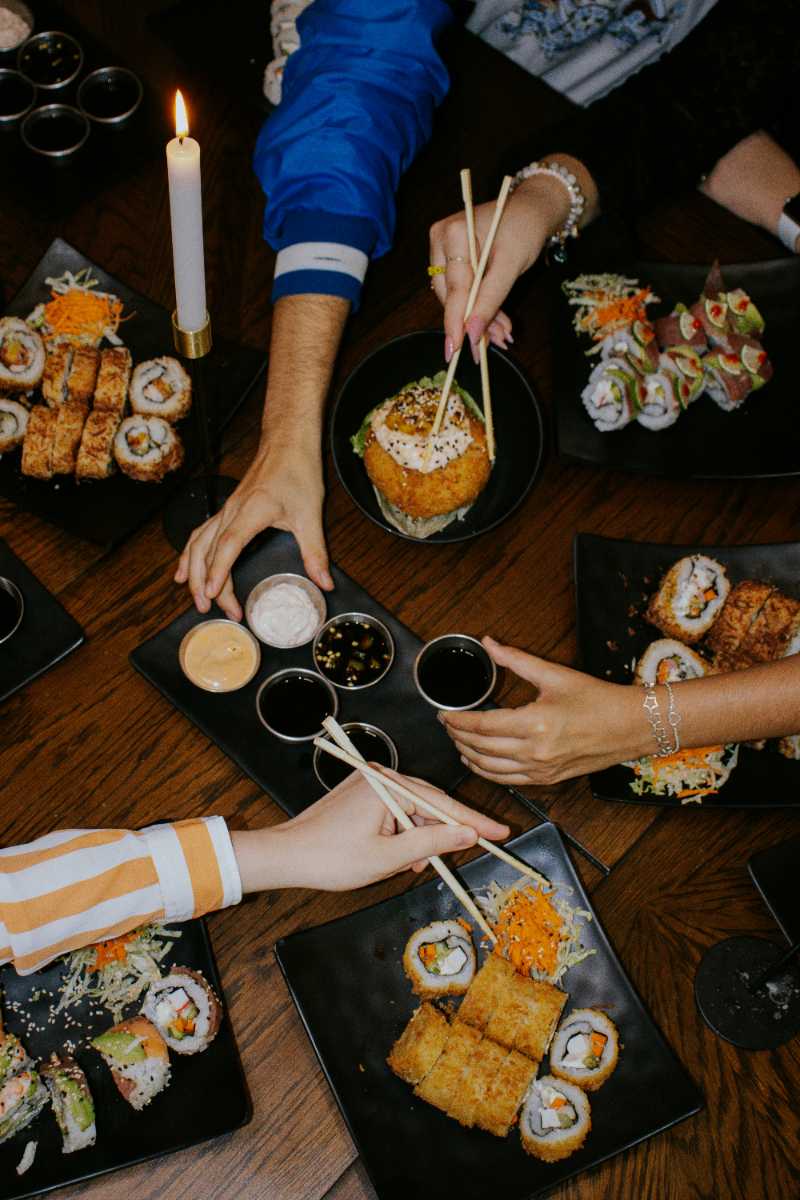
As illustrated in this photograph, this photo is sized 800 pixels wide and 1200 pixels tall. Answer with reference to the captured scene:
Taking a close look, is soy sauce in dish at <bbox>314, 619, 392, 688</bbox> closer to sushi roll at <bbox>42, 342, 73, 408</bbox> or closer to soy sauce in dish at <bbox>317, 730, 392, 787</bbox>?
soy sauce in dish at <bbox>317, 730, 392, 787</bbox>

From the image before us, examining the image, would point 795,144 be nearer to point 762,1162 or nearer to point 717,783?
point 717,783

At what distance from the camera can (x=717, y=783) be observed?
2.08 metres

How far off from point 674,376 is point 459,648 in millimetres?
929

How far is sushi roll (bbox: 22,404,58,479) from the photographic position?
2.27m

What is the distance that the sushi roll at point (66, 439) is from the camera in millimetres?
2289

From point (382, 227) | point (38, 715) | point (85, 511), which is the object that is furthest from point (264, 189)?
point (38, 715)

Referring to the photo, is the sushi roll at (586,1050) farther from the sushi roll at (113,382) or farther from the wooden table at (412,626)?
the sushi roll at (113,382)

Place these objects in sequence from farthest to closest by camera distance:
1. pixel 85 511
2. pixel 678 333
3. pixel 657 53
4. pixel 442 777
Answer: pixel 657 53 → pixel 678 333 → pixel 85 511 → pixel 442 777

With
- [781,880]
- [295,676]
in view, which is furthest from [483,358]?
[781,880]

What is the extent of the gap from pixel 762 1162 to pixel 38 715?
5.71ft

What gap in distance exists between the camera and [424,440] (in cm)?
226

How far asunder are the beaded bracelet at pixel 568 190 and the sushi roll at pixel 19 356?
1.33 m

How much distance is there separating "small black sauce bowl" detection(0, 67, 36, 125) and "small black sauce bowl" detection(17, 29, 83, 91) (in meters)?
0.03

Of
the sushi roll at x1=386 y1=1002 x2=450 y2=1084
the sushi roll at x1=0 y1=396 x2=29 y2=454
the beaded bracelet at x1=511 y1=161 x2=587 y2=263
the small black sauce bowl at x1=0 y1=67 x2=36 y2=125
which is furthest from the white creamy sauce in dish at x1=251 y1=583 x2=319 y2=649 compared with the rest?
the small black sauce bowl at x1=0 y1=67 x2=36 y2=125
